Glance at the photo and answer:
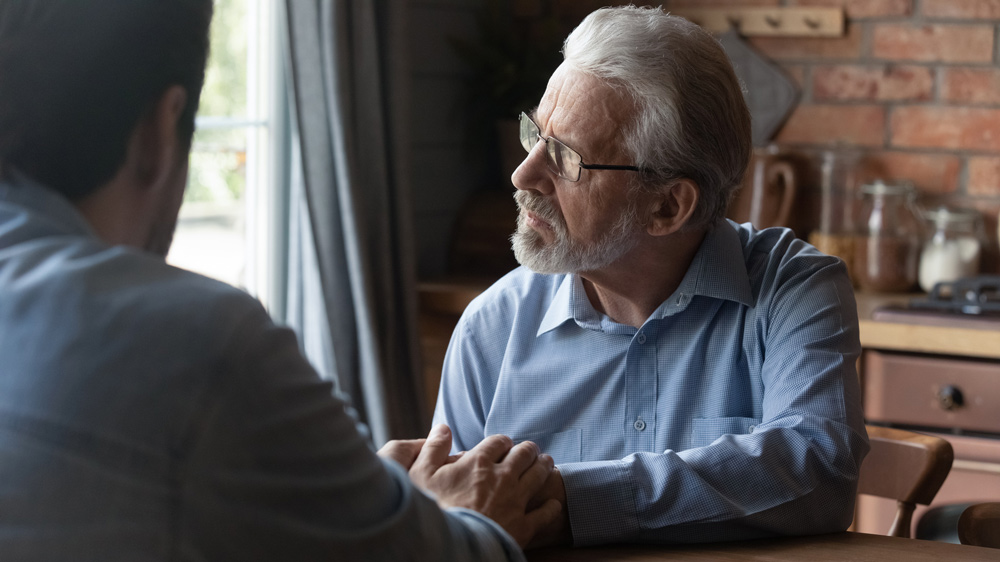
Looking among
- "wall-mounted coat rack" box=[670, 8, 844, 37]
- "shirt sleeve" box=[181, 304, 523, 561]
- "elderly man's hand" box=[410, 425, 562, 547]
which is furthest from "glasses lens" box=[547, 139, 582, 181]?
"wall-mounted coat rack" box=[670, 8, 844, 37]

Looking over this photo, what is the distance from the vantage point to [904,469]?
157 cm

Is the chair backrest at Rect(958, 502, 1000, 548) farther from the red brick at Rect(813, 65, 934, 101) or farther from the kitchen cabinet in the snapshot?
the red brick at Rect(813, 65, 934, 101)

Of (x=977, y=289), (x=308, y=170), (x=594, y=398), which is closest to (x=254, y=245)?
(x=308, y=170)

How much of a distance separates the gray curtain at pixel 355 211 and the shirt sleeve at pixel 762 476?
135cm

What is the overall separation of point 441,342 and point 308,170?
0.65 meters

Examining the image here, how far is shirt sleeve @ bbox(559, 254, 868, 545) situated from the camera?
3.66ft

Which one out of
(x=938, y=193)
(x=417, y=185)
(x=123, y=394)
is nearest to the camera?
(x=123, y=394)

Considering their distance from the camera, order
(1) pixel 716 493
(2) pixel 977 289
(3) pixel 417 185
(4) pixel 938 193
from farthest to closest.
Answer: (3) pixel 417 185
(4) pixel 938 193
(2) pixel 977 289
(1) pixel 716 493

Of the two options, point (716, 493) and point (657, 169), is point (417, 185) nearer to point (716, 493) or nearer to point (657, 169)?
point (657, 169)

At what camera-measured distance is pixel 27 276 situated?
63 cm

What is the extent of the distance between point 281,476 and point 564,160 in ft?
3.07

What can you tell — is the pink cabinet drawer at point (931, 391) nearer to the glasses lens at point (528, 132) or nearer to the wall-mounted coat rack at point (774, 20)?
the wall-mounted coat rack at point (774, 20)

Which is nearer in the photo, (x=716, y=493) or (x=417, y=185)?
(x=716, y=493)

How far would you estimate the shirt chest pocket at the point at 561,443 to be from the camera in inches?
57.2
